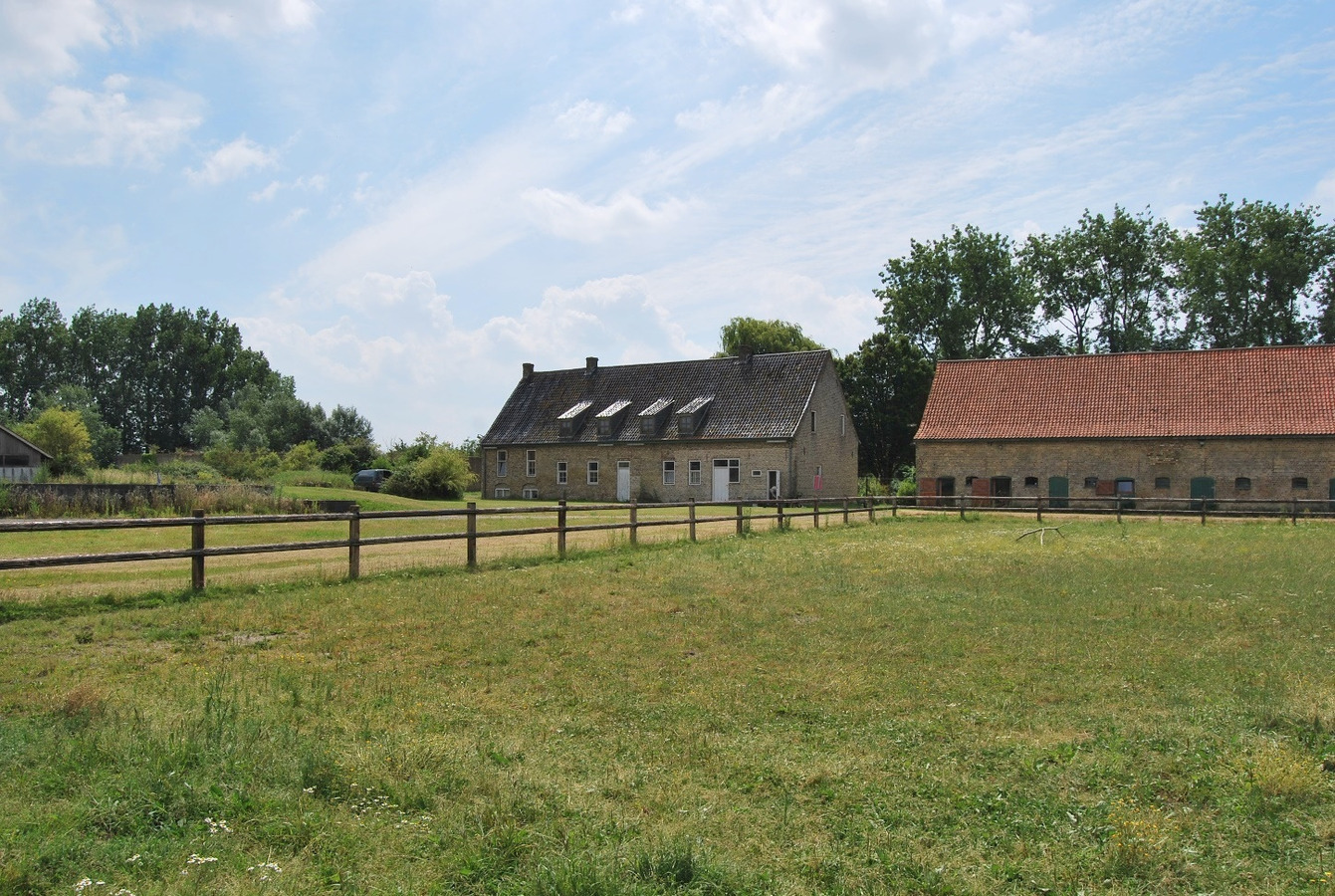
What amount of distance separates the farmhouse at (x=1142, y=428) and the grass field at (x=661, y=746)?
2909 cm

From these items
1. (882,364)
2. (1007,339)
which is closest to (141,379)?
(882,364)

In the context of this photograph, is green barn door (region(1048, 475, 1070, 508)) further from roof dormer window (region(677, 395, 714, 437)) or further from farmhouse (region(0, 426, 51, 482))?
farmhouse (region(0, 426, 51, 482))

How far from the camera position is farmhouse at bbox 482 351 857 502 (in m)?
43.9

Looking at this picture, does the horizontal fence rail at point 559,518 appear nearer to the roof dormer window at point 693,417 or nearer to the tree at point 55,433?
the roof dormer window at point 693,417

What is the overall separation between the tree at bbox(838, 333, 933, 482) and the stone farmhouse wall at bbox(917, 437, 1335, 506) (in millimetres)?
13811

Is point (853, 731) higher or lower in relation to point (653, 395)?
lower

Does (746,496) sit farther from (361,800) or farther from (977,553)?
(361,800)

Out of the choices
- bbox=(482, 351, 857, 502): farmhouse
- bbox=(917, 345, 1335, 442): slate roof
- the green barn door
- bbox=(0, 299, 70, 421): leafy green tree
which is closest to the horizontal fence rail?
the green barn door

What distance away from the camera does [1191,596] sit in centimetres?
1260

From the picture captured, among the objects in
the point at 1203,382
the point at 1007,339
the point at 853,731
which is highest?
the point at 1007,339

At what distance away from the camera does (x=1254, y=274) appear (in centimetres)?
5597

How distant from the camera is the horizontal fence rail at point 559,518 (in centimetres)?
1120

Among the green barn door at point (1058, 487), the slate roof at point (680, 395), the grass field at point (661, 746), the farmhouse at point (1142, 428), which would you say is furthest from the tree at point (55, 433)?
the grass field at point (661, 746)

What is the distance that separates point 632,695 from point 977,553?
13.0 metres
